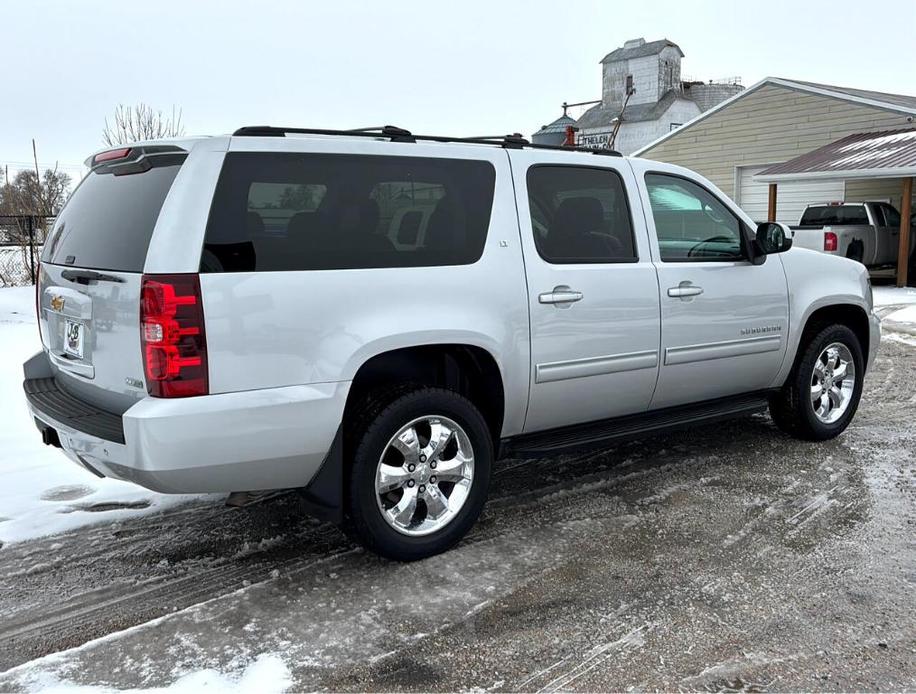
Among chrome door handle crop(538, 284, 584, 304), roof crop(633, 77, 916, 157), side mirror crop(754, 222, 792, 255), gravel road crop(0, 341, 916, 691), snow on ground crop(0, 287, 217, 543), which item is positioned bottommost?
gravel road crop(0, 341, 916, 691)

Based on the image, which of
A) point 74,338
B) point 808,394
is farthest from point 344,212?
point 808,394

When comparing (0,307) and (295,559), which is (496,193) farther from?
(0,307)

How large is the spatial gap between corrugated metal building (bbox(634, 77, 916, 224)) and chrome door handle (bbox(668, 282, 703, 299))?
50.9 ft

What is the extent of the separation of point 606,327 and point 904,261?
49.0ft

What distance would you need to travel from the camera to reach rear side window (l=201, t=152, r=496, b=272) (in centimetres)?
336

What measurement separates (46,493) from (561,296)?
3.21 m

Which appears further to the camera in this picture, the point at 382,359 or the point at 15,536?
the point at 15,536

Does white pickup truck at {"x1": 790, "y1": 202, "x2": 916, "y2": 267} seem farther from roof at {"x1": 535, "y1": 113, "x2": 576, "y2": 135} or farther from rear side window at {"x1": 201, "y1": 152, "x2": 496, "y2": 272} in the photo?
roof at {"x1": 535, "y1": 113, "x2": 576, "y2": 135}

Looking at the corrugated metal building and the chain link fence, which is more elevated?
the corrugated metal building

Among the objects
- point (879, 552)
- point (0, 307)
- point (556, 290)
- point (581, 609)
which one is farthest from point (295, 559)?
point (0, 307)

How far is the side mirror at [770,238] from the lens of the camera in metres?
5.10

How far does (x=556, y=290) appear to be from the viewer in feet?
13.8

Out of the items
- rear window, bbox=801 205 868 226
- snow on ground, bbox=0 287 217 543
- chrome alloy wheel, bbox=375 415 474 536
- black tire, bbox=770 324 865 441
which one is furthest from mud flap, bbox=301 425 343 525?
rear window, bbox=801 205 868 226

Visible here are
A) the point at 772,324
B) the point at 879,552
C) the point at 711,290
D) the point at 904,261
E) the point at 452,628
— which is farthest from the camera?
the point at 904,261
